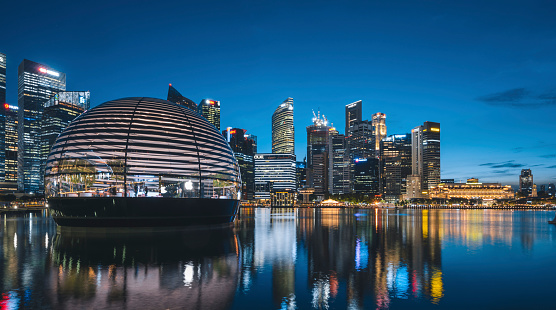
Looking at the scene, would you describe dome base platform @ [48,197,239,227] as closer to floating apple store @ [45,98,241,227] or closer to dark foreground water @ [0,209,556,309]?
floating apple store @ [45,98,241,227]

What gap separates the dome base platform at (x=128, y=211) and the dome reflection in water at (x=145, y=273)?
5.23 m

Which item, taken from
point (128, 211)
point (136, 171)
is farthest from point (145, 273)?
point (136, 171)

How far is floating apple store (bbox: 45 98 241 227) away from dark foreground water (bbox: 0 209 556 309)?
6.73m

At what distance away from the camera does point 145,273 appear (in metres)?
18.3

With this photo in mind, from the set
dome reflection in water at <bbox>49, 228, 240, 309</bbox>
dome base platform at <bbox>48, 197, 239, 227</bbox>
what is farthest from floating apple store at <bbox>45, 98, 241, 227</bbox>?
dome reflection in water at <bbox>49, 228, 240, 309</bbox>

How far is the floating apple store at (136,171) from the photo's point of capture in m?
37.0

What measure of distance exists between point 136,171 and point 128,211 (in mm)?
3823

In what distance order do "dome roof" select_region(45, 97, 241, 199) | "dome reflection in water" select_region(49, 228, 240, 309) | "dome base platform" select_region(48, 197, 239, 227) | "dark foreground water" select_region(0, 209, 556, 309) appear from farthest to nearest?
"dome roof" select_region(45, 97, 241, 199)
"dome base platform" select_region(48, 197, 239, 227)
"dark foreground water" select_region(0, 209, 556, 309)
"dome reflection in water" select_region(49, 228, 240, 309)

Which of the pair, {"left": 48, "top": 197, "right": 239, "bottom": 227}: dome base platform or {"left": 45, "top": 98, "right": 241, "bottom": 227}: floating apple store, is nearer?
{"left": 48, "top": 197, "right": 239, "bottom": 227}: dome base platform

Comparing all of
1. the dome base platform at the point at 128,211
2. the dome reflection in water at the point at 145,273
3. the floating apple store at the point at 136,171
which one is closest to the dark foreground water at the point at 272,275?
the dome reflection in water at the point at 145,273

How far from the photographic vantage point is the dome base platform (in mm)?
36375

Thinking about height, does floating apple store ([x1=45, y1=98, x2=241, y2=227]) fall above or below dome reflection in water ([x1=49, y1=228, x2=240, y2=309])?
above

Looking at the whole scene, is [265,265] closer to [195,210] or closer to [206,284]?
[206,284]

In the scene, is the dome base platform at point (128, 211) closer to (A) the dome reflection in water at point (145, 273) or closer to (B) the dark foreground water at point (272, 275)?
(A) the dome reflection in water at point (145, 273)
